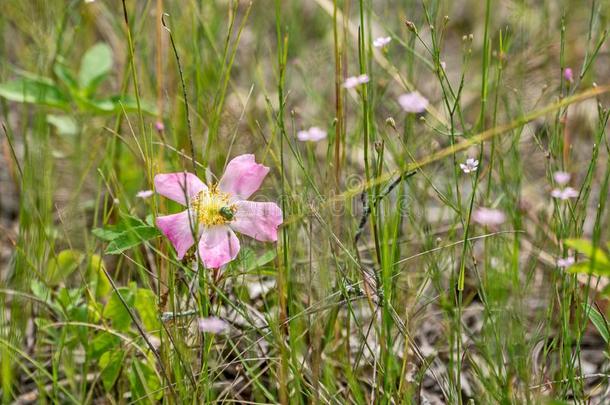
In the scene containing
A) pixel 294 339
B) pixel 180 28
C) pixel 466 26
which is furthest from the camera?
pixel 466 26

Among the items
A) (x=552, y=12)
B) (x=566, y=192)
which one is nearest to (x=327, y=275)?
(x=566, y=192)

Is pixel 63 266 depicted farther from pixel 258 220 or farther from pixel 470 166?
pixel 470 166

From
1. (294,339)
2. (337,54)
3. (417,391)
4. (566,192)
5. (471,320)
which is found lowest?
(471,320)

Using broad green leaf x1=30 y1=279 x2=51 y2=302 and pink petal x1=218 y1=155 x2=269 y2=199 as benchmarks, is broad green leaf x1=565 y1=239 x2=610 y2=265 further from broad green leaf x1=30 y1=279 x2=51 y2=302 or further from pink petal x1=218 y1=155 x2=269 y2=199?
broad green leaf x1=30 y1=279 x2=51 y2=302

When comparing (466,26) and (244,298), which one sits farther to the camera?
(466,26)

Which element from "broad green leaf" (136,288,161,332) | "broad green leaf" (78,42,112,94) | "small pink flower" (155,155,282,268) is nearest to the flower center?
"small pink flower" (155,155,282,268)

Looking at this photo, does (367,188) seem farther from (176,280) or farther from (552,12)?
(552,12)

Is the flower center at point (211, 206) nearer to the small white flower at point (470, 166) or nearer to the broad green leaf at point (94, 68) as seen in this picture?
the small white flower at point (470, 166)

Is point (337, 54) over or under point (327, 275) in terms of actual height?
over
